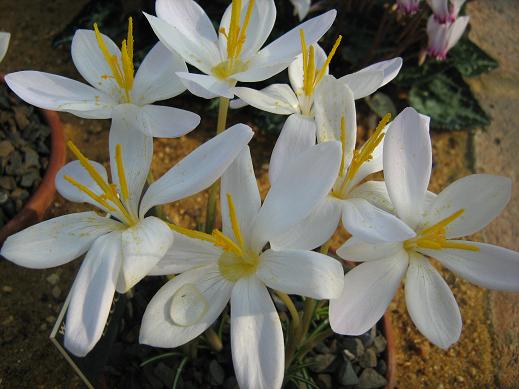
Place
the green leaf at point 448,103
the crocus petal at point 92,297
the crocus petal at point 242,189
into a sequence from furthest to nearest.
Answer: the green leaf at point 448,103 → the crocus petal at point 242,189 → the crocus petal at point 92,297

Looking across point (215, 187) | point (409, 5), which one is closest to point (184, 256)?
point (215, 187)

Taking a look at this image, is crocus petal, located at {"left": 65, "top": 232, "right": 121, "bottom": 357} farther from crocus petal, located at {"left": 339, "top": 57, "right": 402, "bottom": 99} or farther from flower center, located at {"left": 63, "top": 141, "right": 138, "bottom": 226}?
crocus petal, located at {"left": 339, "top": 57, "right": 402, "bottom": 99}

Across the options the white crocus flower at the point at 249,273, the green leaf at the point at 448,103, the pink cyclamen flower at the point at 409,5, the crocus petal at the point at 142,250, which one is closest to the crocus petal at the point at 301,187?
the white crocus flower at the point at 249,273

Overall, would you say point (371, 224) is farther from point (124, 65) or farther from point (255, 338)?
point (124, 65)

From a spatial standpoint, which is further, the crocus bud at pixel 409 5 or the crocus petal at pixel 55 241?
the crocus bud at pixel 409 5

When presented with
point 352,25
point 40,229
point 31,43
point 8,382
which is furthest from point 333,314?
point 31,43

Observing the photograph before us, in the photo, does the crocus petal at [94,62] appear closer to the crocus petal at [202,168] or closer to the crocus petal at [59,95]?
the crocus petal at [59,95]
